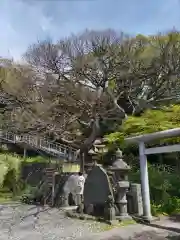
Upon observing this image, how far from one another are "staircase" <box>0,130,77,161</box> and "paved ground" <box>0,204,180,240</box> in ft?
38.5

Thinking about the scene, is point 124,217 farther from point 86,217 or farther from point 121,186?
point 86,217

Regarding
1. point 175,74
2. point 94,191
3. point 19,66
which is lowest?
point 94,191

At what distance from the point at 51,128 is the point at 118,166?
8969mm

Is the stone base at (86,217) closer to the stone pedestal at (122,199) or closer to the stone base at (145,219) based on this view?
the stone pedestal at (122,199)

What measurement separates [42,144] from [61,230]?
1478 cm

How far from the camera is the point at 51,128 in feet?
55.0

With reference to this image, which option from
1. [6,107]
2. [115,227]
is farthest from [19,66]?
[115,227]

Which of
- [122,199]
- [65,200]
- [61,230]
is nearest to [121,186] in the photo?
[122,199]

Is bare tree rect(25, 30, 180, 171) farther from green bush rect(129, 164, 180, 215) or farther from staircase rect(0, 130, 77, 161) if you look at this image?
green bush rect(129, 164, 180, 215)

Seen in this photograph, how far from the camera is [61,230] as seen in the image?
22.5ft

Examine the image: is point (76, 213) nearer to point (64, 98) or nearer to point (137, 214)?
point (137, 214)

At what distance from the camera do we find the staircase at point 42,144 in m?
20.8

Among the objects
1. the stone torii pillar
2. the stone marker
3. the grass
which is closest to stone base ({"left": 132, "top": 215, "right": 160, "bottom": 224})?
the stone torii pillar

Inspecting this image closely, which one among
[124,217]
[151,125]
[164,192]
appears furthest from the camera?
[151,125]
